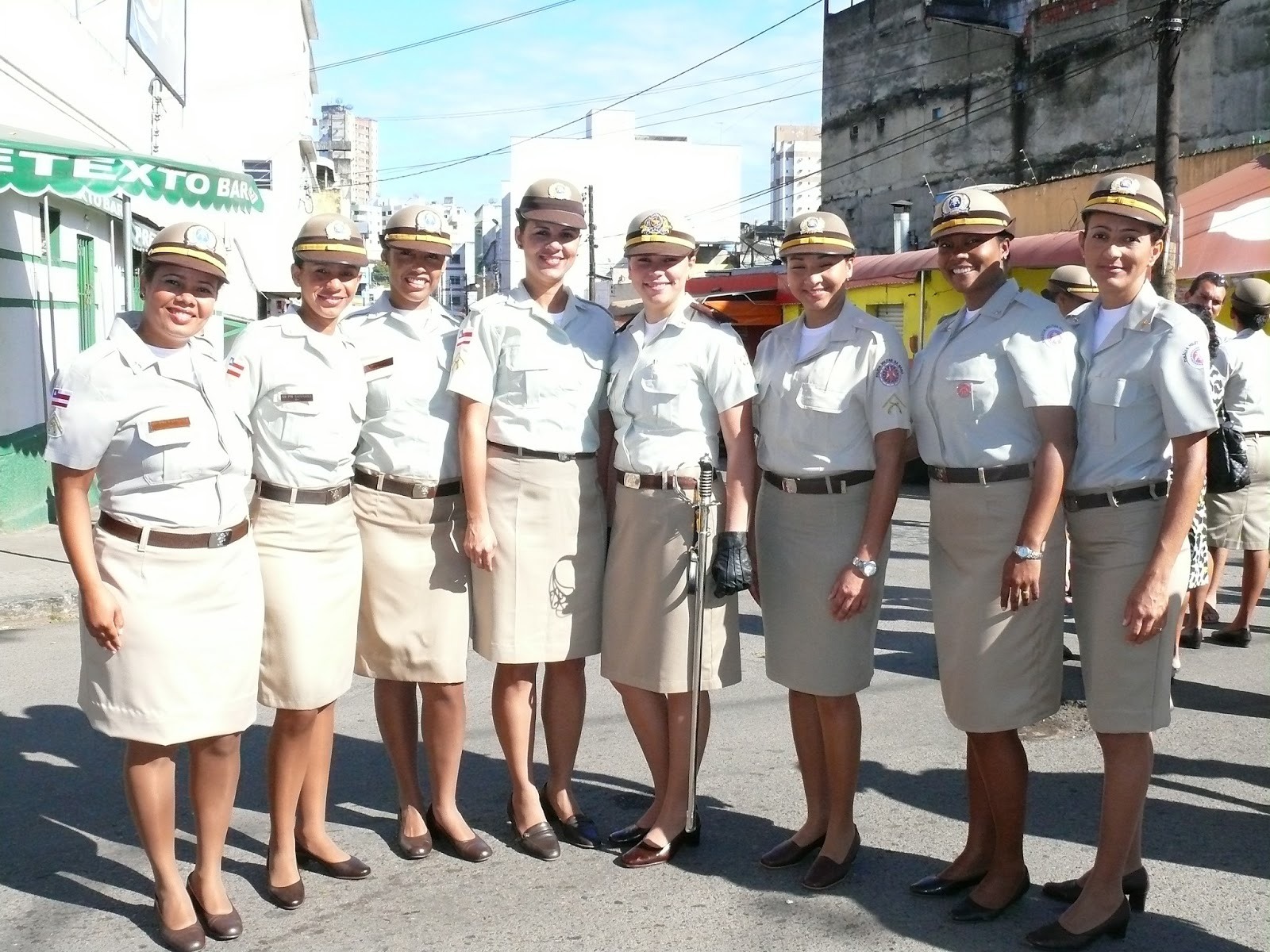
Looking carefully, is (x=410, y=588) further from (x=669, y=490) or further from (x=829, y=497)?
(x=829, y=497)

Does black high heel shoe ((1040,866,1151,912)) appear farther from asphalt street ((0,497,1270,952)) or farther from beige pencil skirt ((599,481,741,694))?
beige pencil skirt ((599,481,741,694))

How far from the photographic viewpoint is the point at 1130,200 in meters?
3.51

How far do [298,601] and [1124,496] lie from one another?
8.15 ft

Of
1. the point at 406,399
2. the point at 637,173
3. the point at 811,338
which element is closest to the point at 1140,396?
the point at 811,338

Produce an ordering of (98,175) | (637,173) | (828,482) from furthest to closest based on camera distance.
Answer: (637,173) < (98,175) < (828,482)

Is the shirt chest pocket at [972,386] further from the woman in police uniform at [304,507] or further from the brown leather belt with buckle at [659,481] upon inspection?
the woman in police uniform at [304,507]

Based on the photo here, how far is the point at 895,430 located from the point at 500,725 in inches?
68.3

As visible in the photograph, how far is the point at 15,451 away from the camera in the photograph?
34.0 ft

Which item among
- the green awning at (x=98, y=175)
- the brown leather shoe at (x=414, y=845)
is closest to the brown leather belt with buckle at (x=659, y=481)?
the brown leather shoe at (x=414, y=845)

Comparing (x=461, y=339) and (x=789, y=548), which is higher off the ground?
(x=461, y=339)

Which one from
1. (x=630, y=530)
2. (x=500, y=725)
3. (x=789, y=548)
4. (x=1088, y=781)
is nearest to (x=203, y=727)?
(x=500, y=725)

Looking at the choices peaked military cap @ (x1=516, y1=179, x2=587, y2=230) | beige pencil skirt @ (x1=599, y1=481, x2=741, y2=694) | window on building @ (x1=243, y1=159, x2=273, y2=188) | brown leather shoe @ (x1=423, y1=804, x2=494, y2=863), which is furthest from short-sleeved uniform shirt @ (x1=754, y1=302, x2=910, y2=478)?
window on building @ (x1=243, y1=159, x2=273, y2=188)

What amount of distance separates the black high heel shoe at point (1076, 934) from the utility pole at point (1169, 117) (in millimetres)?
4690

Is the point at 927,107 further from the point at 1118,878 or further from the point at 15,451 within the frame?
the point at 1118,878
